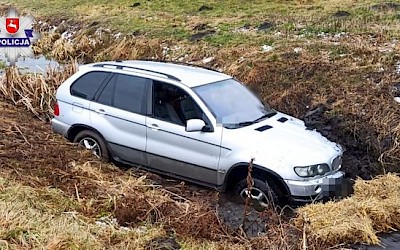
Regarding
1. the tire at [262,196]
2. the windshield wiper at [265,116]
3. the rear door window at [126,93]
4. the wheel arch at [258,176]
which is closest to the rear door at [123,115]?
the rear door window at [126,93]

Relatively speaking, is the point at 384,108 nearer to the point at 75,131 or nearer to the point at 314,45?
the point at 314,45

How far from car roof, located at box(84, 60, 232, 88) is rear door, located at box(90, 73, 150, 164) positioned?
0.69 ft

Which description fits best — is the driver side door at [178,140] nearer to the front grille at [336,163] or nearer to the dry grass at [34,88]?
the front grille at [336,163]

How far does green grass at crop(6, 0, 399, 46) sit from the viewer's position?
14594 mm

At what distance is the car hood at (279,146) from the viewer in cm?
609

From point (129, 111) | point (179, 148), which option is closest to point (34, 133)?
point (129, 111)

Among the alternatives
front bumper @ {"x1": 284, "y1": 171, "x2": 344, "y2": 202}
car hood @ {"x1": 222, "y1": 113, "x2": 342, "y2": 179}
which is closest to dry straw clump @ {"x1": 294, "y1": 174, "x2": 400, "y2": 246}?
front bumper @ {"x1": 284, "y1": 171, "x2": 344, "y2": 202}

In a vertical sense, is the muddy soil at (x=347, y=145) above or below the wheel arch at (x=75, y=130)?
below

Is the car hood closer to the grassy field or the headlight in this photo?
the headlight

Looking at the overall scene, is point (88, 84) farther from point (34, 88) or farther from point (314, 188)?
point (34, 88)

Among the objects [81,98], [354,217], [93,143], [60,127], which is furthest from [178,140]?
[354,217]

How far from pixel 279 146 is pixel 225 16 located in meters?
13.0

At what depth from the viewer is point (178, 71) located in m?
7.34

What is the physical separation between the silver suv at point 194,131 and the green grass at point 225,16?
7.25m
